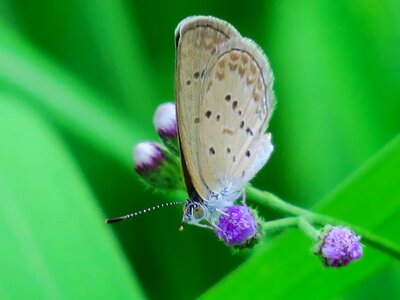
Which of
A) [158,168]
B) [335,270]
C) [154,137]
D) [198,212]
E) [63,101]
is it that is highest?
[63,101]

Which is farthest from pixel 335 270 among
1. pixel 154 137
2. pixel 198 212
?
pixel 154 137

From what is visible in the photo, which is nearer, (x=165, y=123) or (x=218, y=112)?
(x=218, y=112)

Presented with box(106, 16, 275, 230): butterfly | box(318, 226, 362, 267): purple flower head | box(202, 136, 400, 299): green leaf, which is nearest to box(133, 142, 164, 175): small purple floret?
box(106, 16, 275, 230): butterfly

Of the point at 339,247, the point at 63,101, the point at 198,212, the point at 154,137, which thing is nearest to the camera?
the point at 339,247

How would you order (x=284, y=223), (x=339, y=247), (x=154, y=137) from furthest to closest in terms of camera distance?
1. (x=154, y=137)
2. (x=284, y=223)
3. (x=339, y=247)

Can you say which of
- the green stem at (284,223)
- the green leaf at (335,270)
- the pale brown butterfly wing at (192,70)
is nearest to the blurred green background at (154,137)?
the green leaf at (335,270)

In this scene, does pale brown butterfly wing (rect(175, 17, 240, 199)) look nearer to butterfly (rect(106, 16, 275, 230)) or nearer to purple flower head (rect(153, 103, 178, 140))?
butterfly (rect(106, 16, 275, 230))

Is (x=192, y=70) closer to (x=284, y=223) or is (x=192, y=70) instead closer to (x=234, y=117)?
(x=234, y=117)
